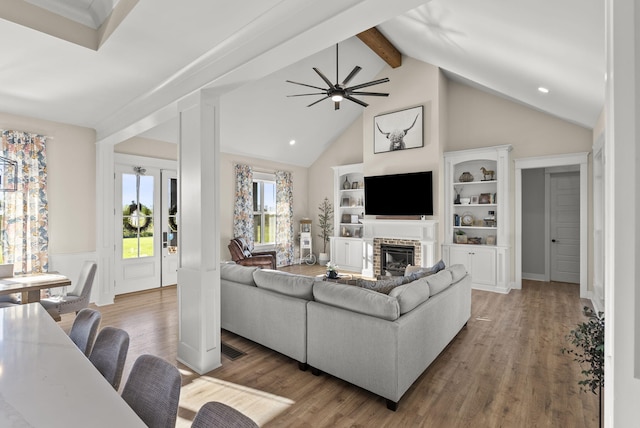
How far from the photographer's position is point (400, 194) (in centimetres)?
669

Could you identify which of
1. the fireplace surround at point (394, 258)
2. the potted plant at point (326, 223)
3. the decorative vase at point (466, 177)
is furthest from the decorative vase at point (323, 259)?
the decorative vase at point (466, 177)

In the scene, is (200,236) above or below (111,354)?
above

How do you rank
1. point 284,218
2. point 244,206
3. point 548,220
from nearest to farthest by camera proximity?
point 548,220 < point 244,206 < point 284,218

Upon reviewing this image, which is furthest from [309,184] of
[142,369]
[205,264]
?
[142,369]

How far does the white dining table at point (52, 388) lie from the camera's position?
1038mm

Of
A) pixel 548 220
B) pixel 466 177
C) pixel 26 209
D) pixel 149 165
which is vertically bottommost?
pixel 548 220

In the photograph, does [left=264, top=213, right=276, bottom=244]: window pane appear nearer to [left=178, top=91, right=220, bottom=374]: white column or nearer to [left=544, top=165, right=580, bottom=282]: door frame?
[left=178, top=91, right=220, bottom=374]: white column

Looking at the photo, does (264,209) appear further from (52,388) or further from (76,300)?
(52,388)

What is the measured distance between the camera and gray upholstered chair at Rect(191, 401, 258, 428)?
879 millimetres

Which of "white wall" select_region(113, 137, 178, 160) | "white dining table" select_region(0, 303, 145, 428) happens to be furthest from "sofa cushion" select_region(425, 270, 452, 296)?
"white wall" select_region(113, 137, 178, 160)

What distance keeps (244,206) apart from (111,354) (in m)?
6.01

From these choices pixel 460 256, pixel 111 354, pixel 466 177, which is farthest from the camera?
pixel 466 177

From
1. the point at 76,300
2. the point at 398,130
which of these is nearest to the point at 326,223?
the point at 398,130

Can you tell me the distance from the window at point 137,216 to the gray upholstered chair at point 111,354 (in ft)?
15.1
